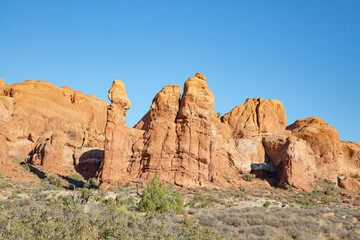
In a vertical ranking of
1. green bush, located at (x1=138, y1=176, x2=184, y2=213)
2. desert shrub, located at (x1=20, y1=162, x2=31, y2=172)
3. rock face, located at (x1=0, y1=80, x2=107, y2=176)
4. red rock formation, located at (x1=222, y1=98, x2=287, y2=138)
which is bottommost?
green bush, located at (x1=138, y1=176, x2=184, y2=213)

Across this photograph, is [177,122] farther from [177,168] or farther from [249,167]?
[249,167]

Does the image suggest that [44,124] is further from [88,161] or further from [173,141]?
[173,141]

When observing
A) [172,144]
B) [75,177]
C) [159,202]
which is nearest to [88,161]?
[75,177]

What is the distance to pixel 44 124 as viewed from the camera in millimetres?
46219

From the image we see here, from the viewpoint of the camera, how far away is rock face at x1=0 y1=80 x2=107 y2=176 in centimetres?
3984

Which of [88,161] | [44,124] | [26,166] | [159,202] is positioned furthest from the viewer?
[44,124]

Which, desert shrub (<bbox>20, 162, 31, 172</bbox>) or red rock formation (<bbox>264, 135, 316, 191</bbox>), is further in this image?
red rock formation (<bbox>264, 135, 316, 191</bbox>)

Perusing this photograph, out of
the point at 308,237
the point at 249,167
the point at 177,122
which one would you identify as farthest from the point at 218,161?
the point at 308,237

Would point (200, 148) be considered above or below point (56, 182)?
above

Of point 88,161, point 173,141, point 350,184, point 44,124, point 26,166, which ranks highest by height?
point 44,124

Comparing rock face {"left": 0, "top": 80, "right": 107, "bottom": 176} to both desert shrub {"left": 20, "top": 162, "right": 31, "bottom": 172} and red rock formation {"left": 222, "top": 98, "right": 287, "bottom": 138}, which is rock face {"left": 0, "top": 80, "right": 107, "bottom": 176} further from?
red rock formation {"left": 222, "top": 98, "right": 287, "bottom": 138}

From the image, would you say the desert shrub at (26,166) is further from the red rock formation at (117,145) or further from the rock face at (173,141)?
the red rock formation at (117,145)

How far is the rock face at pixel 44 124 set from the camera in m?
39.8

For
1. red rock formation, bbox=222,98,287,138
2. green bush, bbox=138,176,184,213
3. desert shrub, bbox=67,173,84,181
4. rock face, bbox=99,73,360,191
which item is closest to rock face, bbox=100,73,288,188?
rock face, bbox=99,73,360,191
